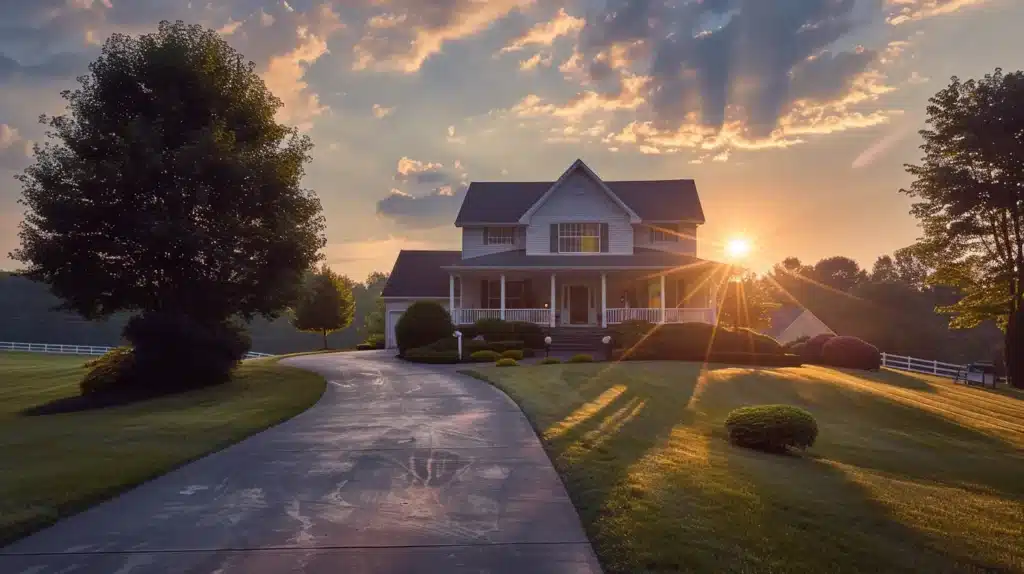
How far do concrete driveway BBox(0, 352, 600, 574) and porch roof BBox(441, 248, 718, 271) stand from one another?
21.6m

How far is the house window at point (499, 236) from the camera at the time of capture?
36.9 m

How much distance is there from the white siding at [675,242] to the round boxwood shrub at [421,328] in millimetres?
13124

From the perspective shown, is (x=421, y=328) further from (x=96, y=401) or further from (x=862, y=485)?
(x=862, y=485)

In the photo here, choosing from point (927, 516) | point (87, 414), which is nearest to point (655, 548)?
point (927, 516)

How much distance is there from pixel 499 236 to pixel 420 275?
680cm

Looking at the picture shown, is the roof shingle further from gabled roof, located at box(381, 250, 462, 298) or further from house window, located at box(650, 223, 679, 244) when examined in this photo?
gabled roof, located at box(381, 250, 462, 298)

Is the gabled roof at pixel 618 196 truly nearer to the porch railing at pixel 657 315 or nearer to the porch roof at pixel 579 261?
the porch roof at pixel 579 261

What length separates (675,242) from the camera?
36688mm

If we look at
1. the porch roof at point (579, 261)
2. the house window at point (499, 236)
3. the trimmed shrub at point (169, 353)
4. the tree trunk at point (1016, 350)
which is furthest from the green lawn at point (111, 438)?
the tree trunk at point (1016, 350)

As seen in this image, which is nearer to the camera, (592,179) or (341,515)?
(341,515)

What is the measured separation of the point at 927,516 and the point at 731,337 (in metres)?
20.6

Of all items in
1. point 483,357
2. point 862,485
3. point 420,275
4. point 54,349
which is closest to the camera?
point 862,485

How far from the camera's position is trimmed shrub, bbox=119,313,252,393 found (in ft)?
64.4

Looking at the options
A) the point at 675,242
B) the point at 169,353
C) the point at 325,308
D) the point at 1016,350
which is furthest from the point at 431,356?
the point at 1016,350
